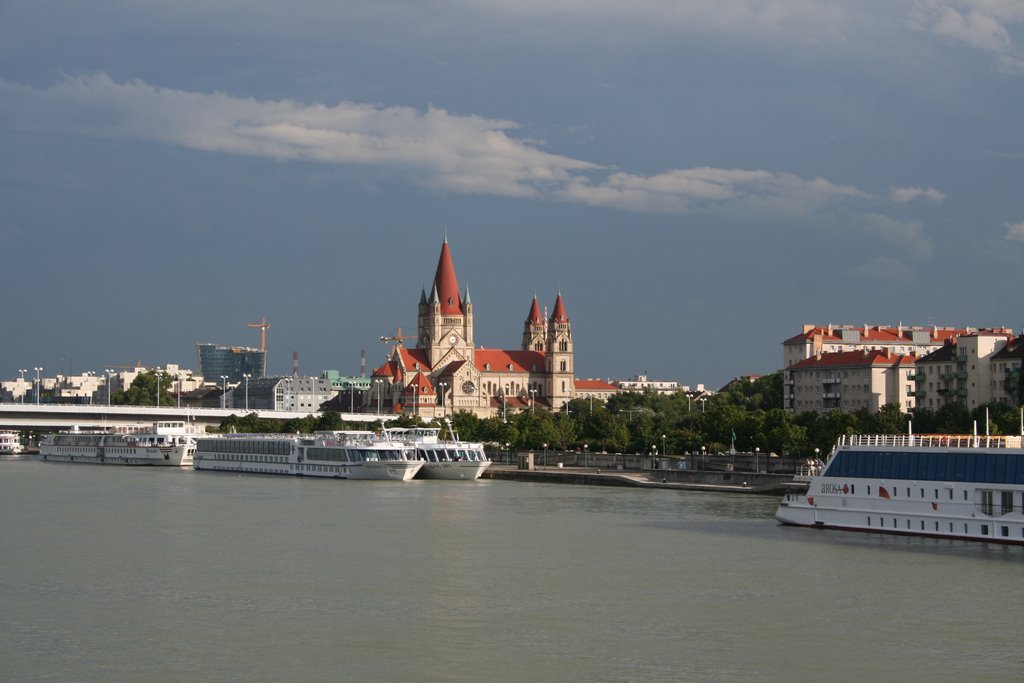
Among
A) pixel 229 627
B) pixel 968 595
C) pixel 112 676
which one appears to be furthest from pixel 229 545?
pixel 968 595

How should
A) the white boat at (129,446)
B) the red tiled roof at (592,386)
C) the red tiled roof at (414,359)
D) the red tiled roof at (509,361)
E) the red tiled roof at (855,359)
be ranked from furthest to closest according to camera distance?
1. the red tiled roof at (592,386)
2. the red tiled roof at (509,361)
3. the red tiled roof at (414,359)
4. the red tiled roof at (855,359)
5. the white boat at (129,446)

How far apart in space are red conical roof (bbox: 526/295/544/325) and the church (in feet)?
20.1

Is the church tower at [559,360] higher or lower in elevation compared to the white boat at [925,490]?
higher

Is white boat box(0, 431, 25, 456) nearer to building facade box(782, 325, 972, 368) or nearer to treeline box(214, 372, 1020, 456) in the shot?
treeline box(214, 372, 1020, 456)

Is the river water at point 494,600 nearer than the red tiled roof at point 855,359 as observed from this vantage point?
Yes

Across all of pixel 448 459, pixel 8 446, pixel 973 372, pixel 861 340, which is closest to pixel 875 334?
pixel 861 340

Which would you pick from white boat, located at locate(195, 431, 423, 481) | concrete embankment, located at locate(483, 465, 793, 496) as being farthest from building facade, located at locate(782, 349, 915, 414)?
white boat, located at locate(195, 431, 423, 481)

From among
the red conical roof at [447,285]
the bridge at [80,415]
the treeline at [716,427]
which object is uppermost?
the red conical roof at [447,285]

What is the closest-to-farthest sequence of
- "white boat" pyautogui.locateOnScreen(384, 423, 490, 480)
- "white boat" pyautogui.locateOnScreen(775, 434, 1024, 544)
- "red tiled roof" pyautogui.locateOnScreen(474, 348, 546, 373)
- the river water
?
the river water < "white boat" pyautogui.locateOnScreen(775, 434, 1024, 544) < "white boat" pyautogui.locateOnScreen(384, 423, 490, 480) < "red tiled roof" pyautogui.locateOnScreen(474, 348, 546, 373)

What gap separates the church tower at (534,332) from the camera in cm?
18875

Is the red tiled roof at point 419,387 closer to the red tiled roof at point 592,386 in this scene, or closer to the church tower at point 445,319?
the church tower at point 445,319

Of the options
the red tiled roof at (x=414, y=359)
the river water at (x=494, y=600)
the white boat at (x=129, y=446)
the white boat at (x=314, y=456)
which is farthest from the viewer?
the red tiled roof at (x=414, y=359)

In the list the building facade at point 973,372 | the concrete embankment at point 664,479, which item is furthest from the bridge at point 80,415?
the building facade at point 973,372

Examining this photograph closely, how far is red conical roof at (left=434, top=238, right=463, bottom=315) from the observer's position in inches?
6831
